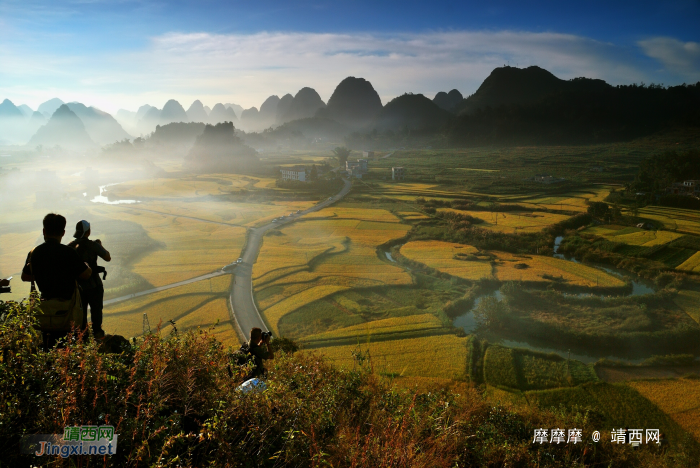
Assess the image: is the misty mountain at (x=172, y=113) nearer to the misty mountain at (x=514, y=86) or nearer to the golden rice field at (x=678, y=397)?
the misty mountain at (x=514, y=86)

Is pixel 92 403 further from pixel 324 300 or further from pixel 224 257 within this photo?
pixel 224 257

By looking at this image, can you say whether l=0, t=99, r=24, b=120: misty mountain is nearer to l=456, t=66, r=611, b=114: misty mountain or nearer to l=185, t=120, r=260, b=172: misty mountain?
l=185, t=120, r=260, b=172: misty mountain

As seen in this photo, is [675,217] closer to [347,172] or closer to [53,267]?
[53,267]

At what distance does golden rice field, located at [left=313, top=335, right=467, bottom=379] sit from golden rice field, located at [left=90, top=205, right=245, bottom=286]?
821 cm

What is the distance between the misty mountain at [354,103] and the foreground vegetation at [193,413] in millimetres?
102517

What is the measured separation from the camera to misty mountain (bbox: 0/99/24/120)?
256 feet

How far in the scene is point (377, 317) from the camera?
41.0 feet

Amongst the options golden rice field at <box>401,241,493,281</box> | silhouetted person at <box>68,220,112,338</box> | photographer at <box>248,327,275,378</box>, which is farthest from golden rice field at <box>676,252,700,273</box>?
silhouetted person at <box>68,220,112,338</box>

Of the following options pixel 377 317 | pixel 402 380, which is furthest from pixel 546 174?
pixel 402 380

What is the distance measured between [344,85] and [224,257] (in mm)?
95908

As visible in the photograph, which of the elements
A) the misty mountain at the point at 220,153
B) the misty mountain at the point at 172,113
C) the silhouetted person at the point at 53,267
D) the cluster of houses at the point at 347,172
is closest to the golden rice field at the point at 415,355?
the silhouetted person at the point at 53,267

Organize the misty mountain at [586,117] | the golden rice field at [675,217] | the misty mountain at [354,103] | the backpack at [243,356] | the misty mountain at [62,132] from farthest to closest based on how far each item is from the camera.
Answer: the misty mountain at [354,103]
the misty mountain at [62,132]
the misty mountain at [586,117]
the golden rice field at [675,217]
the backpack at [243,356]

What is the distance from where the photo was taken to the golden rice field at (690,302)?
12.3 metres

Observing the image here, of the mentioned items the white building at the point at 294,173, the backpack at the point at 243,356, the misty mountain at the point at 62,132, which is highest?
the misty mountain at the point at 62,132
